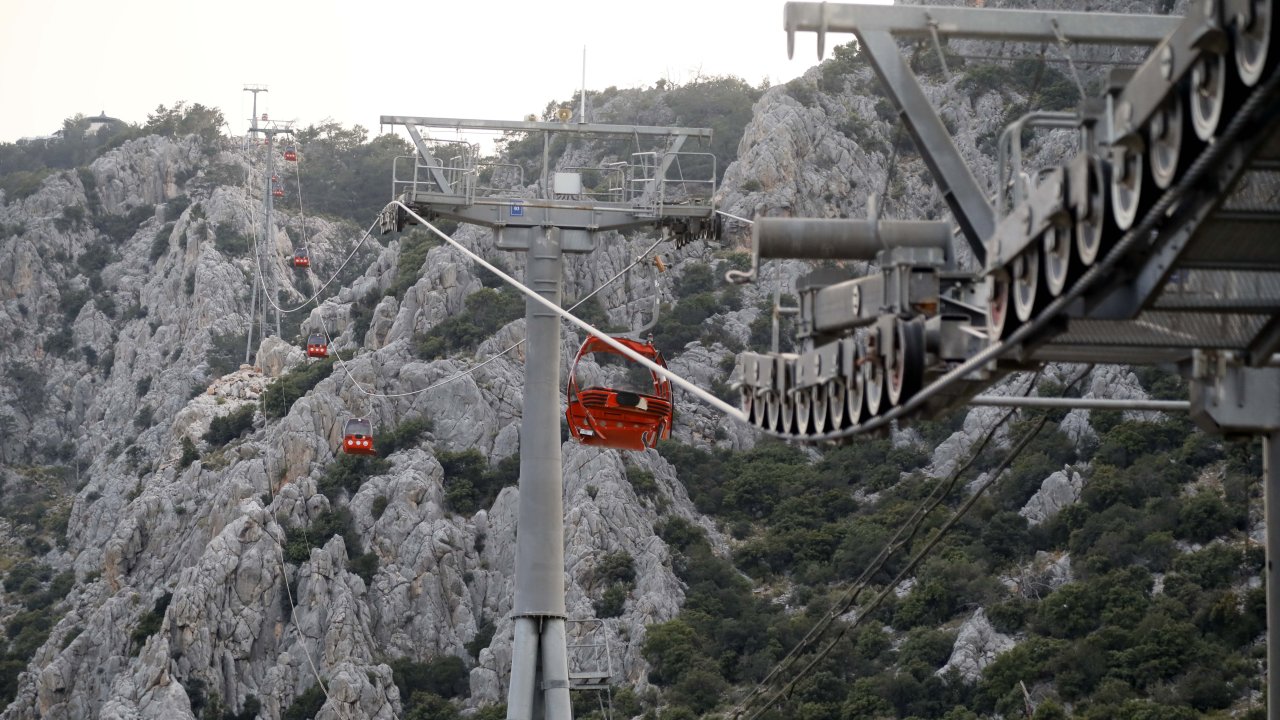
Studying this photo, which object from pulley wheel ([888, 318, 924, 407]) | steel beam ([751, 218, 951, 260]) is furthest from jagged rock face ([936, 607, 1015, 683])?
pulley wheel ([888, 318, 924, 407])

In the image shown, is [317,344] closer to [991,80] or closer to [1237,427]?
[991,80]

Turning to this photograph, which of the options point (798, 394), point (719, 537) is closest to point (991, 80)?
point (719, 537)

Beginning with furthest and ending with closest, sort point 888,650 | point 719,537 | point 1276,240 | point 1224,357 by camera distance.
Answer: point 719,537
point 888,650
point 1224,357
point 1276,240

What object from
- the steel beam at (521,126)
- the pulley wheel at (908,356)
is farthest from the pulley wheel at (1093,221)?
the steel beam at (521,126)

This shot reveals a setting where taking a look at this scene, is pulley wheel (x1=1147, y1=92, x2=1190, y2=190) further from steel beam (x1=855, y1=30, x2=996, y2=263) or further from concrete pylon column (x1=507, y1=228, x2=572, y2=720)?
concrete pylon column (x1=507, y1=228, x2=572, y2=720)

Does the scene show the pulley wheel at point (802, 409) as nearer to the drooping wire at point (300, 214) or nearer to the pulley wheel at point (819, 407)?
the pulley wheel at point (819, 407)

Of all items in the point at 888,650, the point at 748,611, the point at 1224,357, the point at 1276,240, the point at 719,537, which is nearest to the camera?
the point at 1276,240

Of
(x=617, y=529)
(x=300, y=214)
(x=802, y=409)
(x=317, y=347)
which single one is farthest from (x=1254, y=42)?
(x=300, y=214)
